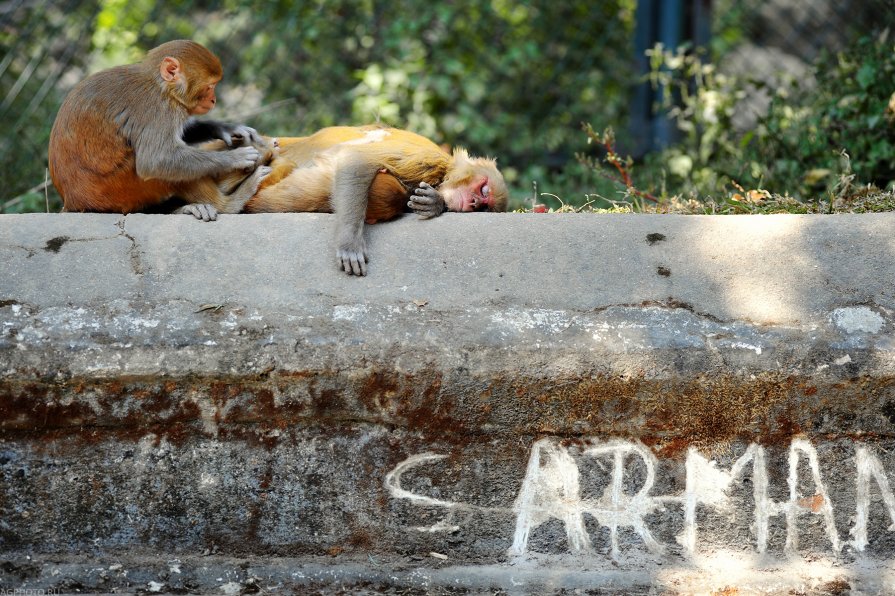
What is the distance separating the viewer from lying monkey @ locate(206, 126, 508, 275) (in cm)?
338

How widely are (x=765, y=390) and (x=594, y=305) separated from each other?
1.85 ft

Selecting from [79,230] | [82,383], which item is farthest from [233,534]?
[79,230]

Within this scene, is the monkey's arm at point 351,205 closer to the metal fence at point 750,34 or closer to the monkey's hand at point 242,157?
the monkey's hand at point 242,157

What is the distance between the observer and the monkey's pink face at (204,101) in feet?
12.2

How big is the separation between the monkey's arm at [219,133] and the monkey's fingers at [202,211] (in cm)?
45

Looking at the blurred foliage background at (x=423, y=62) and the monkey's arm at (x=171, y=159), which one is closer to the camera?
the monkey's arm at (x=171, y=159)

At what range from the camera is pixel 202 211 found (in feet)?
11.1

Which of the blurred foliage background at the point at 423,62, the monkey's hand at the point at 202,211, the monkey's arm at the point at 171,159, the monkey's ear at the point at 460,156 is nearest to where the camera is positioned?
the monkey's hand at the point at 202,211

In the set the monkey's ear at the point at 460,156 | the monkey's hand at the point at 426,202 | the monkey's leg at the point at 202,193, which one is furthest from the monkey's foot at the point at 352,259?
the monkey's ear at the point at 460,156

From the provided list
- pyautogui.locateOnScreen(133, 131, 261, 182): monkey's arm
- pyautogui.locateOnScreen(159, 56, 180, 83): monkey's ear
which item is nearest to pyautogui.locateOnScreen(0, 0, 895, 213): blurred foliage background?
pyautogui.locateOnScreen(159, 56, 180, 83): monkey's ear

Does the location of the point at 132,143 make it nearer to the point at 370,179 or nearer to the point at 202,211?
the point at 202,211

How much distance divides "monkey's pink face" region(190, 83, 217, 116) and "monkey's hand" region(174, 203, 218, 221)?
482 millimetres

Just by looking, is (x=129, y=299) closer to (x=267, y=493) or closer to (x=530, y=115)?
(x=267, y=493)

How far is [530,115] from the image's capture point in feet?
25.8
